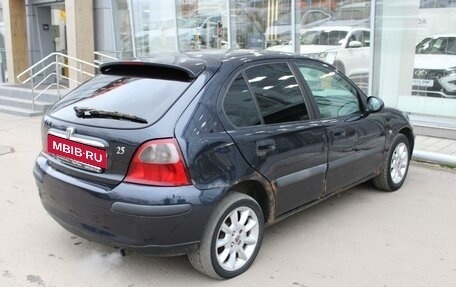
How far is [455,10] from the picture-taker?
25.5 ft

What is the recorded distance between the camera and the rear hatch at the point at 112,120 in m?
3.12

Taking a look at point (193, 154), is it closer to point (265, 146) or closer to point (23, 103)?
point (265, 146)

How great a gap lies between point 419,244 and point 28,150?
5739 mm

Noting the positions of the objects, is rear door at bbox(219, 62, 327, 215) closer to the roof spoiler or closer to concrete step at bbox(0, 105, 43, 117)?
the roof spoiler

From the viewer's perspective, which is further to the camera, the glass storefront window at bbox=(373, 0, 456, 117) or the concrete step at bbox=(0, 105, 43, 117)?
the concrete step at bbox=(0, 105, 43, 117)

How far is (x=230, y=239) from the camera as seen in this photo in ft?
11.1

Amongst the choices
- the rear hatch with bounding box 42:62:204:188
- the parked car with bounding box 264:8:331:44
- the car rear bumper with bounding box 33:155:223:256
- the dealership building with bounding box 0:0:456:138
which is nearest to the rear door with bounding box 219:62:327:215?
the rear hatch with bounding box 42:62:204:188

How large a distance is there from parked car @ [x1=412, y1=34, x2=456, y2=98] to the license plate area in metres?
6.68

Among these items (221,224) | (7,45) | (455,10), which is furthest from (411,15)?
(7,45)

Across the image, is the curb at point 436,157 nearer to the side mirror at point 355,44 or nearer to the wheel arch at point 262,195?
the side mirror at point 355,44

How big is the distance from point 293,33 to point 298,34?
103mm

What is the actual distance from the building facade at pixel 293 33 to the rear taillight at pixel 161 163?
6460 millimetres

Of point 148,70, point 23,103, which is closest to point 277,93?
point 148,70

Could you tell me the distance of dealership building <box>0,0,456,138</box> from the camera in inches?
324
